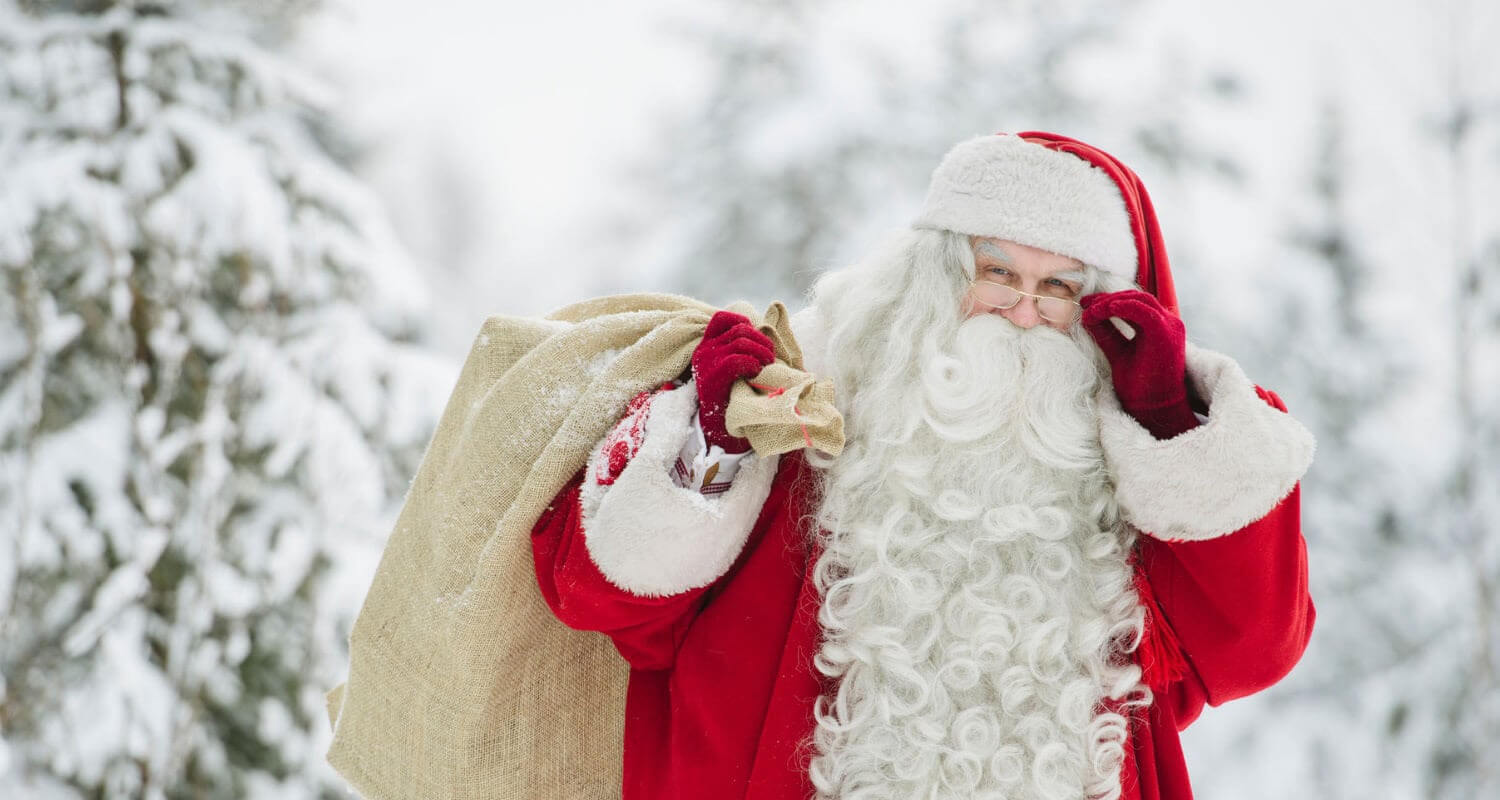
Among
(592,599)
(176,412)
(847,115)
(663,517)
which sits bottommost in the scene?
(847,115)

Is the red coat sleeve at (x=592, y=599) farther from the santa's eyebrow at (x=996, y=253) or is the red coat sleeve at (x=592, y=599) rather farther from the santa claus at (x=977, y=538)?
the santa's eyebrow at (x=996, y=253)

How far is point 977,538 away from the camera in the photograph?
5.98ft

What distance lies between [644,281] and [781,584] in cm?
667

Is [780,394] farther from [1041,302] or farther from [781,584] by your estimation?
[1041,302]

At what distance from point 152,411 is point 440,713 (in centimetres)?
159

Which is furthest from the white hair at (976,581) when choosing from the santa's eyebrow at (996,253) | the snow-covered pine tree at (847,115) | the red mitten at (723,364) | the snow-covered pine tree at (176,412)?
the snow-covered pine tree at (847,115)

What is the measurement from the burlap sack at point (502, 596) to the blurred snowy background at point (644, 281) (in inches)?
46.1

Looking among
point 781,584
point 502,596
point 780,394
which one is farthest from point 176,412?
point 780,394

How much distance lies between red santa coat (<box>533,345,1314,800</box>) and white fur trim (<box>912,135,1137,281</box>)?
280 millimetres

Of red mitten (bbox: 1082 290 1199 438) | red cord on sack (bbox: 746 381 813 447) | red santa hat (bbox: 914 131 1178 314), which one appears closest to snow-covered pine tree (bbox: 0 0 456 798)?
red cord on sack (bbox: 746 381 813 447)

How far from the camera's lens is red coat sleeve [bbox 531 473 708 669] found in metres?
1.73

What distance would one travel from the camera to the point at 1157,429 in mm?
1771

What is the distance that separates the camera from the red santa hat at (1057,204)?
1.92 meters

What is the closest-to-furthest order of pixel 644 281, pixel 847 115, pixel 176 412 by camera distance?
1. pixel 176 412
2. pixel 847 115
3. pixel 644 281
